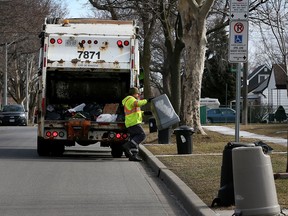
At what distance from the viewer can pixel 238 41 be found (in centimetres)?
1068

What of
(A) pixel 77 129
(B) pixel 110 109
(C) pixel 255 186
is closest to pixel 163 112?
(B) pixel 110 109

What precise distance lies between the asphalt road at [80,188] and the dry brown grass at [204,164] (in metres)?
0.46

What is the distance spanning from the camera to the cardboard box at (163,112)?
19609 millimetres

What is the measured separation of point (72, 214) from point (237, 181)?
254 centimetres

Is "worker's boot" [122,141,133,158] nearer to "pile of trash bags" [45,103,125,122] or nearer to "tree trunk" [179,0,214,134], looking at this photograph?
"pile of trash bags" [45,103,125,122]

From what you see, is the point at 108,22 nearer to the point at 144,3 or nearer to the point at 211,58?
the point at 144,3

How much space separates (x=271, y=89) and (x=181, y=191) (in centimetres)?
5848

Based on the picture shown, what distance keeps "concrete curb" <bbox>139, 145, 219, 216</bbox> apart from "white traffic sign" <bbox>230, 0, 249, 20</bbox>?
117 inches

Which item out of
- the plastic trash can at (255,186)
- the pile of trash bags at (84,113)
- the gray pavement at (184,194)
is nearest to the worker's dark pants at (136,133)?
the pile of trash bags at (84,113)

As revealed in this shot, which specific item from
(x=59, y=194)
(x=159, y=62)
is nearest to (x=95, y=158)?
(x=59, y=194)

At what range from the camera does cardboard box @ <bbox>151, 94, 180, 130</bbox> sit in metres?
19.6

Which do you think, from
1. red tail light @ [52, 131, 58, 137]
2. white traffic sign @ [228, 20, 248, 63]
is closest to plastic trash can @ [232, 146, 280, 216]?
white traffic sign @ [228, 20, 248, 63]

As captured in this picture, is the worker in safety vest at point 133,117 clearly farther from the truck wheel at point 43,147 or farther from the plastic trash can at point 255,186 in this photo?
the plastic trash can at point 255,186

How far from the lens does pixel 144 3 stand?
28.5m
